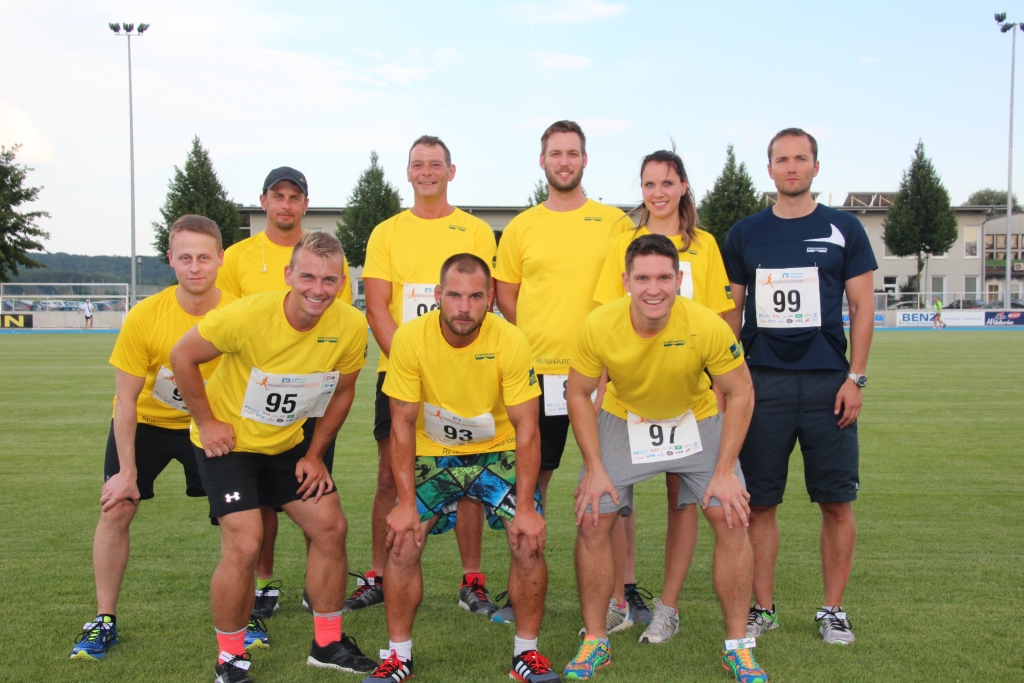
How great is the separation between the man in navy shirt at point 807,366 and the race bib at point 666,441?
0.55 meters

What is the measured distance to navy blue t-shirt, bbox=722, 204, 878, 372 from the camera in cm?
414

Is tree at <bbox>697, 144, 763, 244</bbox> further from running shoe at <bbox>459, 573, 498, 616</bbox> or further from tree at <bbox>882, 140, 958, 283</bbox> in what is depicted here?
running shoe at <bbox>459, 573, 498, 616</bbox>

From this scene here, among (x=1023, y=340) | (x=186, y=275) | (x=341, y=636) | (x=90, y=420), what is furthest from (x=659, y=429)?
(x=1023, y=340)

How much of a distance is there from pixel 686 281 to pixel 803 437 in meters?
1.03

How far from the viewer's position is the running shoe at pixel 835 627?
3850 millimetres

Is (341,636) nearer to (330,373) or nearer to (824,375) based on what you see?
(330,373)

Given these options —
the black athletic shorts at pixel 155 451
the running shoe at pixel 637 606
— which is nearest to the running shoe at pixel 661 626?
the running shoe at pixel 637 606

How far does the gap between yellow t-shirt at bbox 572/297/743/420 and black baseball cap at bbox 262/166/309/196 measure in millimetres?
2046

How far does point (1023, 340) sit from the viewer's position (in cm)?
2736

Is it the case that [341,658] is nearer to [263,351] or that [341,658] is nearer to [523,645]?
[523,645]

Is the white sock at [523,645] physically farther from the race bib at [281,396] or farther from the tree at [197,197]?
the tree at [197,197]

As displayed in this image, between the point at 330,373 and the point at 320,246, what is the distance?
608mm

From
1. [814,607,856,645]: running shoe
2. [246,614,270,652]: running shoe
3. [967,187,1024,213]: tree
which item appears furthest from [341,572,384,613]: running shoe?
[967,187,1024,213]: tree

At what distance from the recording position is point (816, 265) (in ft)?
13.5
